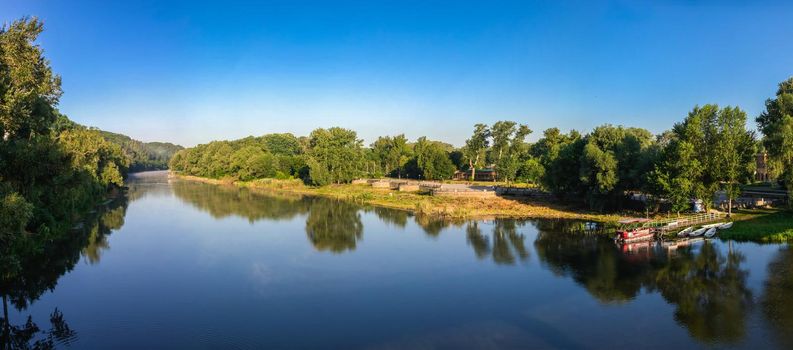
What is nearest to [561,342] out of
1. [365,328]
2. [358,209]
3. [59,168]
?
[365,328]

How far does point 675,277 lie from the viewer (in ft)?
85.0

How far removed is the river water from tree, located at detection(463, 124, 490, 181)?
6143 cm

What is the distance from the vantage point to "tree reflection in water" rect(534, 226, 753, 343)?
774 inches

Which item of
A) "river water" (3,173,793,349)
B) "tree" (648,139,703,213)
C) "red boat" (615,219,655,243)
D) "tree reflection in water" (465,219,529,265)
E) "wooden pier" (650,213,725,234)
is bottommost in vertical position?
"river water" (3,173,793,349)

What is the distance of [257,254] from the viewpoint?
34156mm

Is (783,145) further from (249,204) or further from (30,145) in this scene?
(249,204)

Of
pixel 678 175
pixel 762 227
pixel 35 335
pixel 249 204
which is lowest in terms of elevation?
pixel 35 335

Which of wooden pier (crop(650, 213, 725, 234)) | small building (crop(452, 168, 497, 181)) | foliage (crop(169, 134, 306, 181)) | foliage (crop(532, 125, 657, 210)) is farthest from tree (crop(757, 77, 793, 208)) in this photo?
foliage (crop(169, 134, 306, 181))

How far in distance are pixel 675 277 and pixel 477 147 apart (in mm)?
79491

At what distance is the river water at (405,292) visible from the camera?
1853 cm

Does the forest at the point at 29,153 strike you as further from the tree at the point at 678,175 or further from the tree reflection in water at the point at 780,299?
the tree at the point at 678,175

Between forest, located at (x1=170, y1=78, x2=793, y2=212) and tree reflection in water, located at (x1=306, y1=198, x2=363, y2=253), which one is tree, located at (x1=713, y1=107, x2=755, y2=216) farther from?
tree reflection in water, located at (x1=306, y1=198, x2=363, y2=253)

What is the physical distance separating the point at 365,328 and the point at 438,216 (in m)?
32.2

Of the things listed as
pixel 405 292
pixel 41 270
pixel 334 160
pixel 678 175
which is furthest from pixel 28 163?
pixel 334 160
